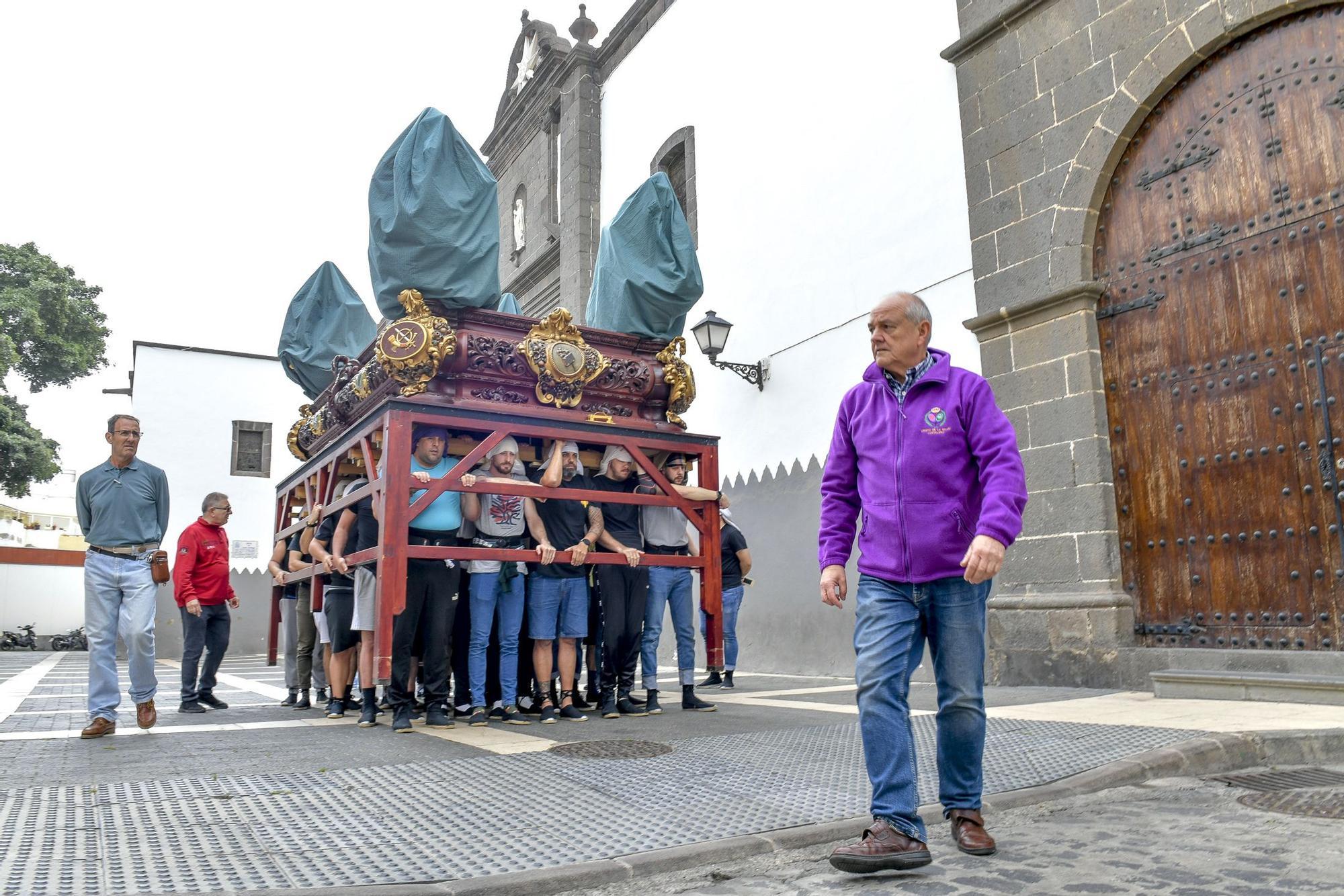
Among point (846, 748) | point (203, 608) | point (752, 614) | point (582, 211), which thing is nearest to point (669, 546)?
point (846, 748)

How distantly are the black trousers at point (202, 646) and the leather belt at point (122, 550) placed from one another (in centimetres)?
174

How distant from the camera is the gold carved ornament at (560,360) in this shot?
7410 millimetres

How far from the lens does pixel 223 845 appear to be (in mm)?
3020

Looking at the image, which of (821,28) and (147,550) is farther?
(821,28)

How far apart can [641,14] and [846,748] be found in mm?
15145

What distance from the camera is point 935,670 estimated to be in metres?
3.19

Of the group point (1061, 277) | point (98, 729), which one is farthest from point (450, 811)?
point (1061, 277)

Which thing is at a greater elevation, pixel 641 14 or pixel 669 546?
pixel 641 14

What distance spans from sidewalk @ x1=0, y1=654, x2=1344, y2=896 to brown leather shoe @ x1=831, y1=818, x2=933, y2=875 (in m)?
0.37

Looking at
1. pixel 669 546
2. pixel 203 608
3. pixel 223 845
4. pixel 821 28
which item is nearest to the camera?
pixel 223 845

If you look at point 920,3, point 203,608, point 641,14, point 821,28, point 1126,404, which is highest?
point 641,14

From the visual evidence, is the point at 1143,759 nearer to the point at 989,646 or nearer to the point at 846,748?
the point at 846,748

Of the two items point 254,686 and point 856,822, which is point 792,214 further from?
point 856,822

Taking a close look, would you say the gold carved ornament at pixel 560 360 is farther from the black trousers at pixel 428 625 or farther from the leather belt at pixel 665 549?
the black trousers at pixel 428 625
